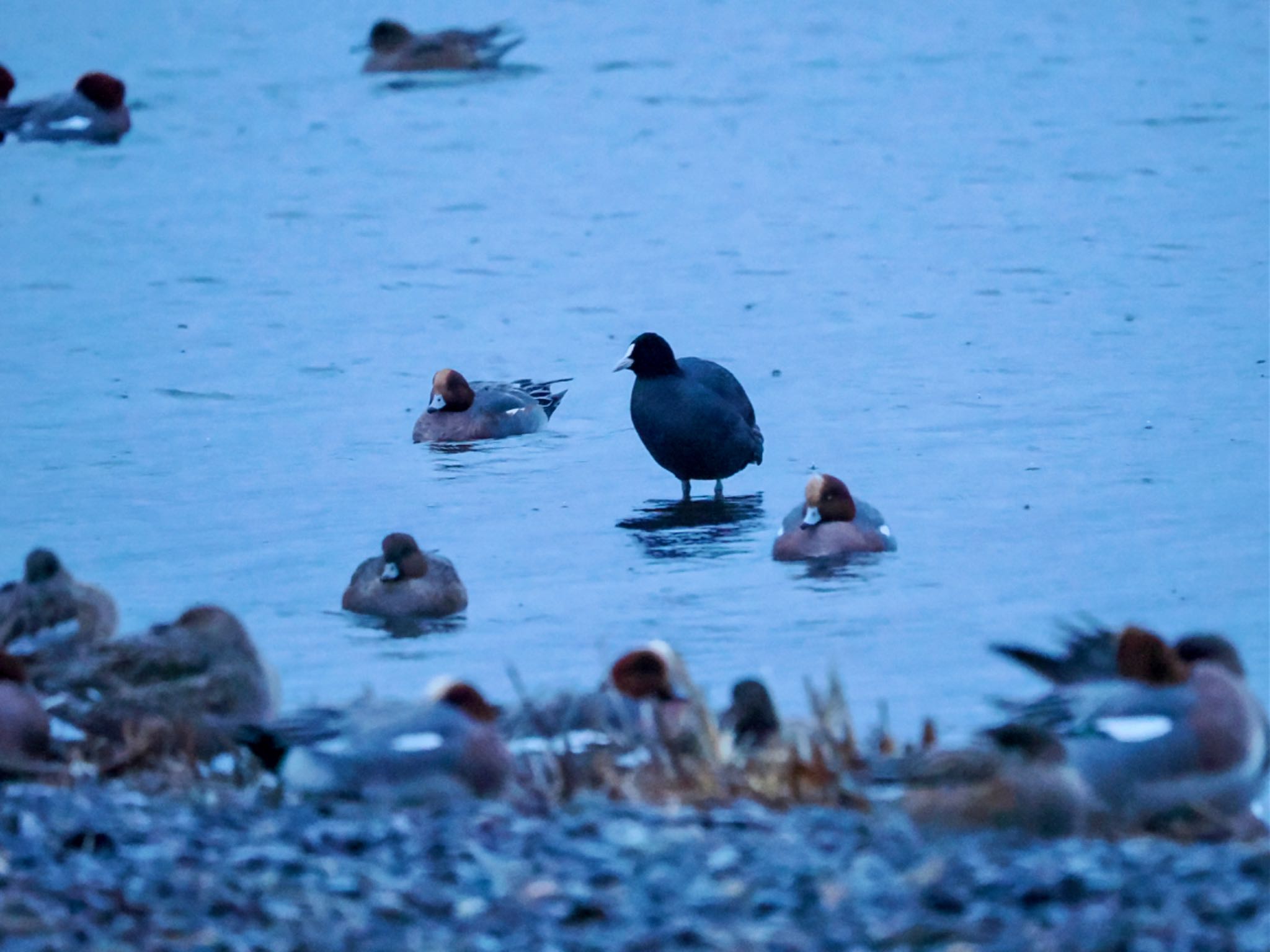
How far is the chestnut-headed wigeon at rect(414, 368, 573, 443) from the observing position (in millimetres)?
13297

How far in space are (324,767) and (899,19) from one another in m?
27.3

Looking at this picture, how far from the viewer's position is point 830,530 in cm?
1020

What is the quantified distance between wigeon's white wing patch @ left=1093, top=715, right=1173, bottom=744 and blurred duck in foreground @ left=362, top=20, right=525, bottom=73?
935 inches

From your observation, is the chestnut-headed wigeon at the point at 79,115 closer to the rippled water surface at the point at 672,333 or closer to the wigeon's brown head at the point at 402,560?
the rippled water surface at the point at 672,333

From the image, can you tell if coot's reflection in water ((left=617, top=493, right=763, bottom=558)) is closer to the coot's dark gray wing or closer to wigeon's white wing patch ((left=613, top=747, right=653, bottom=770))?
the coot's dark gray wing

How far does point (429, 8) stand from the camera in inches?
1372

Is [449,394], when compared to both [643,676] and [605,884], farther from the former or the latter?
[605,884]

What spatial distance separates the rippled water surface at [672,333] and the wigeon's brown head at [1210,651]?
1065 millimetres

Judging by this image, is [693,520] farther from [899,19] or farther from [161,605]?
[899,19]

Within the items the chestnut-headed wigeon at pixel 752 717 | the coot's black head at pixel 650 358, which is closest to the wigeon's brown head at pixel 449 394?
the coot's black head at pixel 650 358

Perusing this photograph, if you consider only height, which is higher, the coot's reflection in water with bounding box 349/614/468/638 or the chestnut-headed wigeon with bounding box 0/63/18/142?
the chestnut-headed wigeon with bounding box 0/63/18/142

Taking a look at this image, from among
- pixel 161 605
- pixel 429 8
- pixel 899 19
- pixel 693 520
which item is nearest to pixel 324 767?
pixel 161 605

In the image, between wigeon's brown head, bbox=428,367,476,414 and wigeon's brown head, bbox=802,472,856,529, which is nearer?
wigeon's brown head, bbox=802,472,856,529

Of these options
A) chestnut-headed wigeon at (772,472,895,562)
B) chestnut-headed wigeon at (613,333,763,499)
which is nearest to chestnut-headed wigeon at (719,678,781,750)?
chestnut-headed wigeon at (772,472,895,562)
